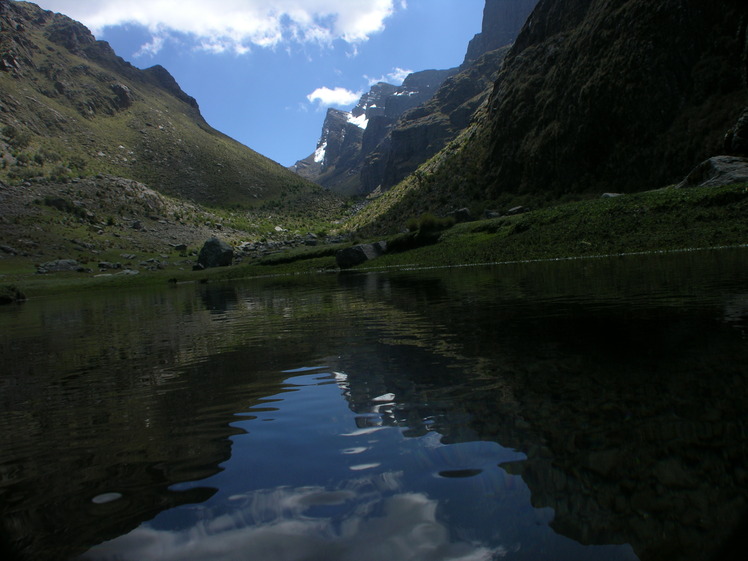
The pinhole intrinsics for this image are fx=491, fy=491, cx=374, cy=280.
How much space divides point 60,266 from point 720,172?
8363 centimetres

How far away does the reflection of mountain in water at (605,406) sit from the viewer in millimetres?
3602

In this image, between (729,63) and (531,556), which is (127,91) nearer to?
(729,63)

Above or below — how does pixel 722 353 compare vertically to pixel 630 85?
below

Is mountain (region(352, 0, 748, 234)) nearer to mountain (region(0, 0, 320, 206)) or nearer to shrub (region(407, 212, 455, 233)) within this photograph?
shrub (region(407, 212, 455, 233))

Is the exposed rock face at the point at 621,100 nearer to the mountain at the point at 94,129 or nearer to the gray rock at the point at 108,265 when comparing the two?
the gray rock at the point at 108,265

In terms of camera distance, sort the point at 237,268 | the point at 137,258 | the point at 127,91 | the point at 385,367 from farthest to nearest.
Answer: the point at 127,91, the point at 137,258, the point at 237,268, the point at 385,367

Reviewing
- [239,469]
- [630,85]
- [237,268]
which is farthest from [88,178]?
[239,469]

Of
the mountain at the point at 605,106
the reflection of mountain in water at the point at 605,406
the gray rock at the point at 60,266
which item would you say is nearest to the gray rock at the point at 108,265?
the gray rock at the point at 60,266

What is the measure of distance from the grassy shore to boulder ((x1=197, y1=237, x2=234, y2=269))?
736 cm

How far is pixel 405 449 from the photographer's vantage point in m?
5.13

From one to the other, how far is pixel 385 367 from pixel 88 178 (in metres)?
127

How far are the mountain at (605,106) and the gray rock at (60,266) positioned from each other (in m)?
55.2

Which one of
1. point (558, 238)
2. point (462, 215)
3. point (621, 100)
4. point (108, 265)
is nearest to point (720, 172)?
point (558, 238)

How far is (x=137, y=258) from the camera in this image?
291 feet
